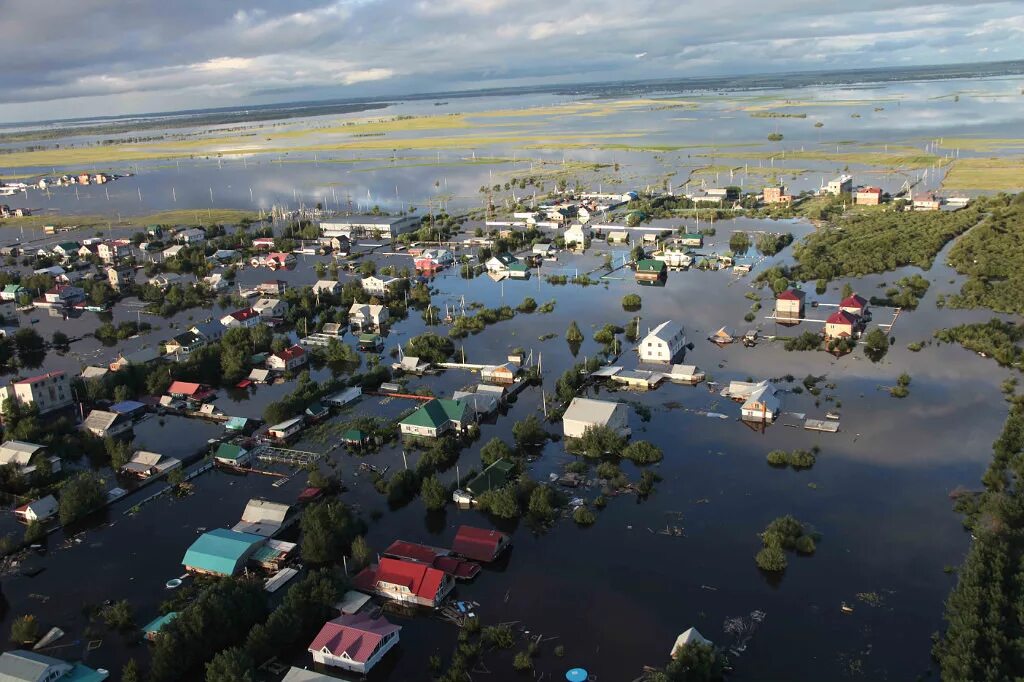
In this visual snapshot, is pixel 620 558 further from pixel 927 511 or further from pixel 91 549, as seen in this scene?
pixel 91 549

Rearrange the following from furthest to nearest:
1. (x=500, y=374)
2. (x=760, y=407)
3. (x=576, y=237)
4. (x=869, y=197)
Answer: (x=869, y=197)
(x=576, y=237)
(x=500, y=374)
(x=760, y=407)

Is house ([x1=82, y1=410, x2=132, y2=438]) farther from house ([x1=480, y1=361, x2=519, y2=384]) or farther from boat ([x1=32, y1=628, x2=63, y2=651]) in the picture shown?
house ([x1=480, y1=361, x2=519, y2=384])

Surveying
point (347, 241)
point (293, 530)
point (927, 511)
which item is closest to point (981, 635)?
point (927, 511)

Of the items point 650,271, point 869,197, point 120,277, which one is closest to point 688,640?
point 650,271

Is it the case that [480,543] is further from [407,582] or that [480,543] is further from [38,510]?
[38,510]

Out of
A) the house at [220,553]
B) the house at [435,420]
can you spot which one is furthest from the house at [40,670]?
the house at [435,420]

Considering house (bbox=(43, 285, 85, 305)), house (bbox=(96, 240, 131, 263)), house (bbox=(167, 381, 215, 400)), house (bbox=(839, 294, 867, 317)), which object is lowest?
house (bbox=(839, 294, 867, 317))

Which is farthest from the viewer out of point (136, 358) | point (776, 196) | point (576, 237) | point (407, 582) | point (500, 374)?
point (776, 196)

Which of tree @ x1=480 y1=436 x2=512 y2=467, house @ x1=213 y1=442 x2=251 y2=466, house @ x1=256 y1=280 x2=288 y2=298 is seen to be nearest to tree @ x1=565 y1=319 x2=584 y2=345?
tree @ x1=480 y1=436 x2=512 y2=467
